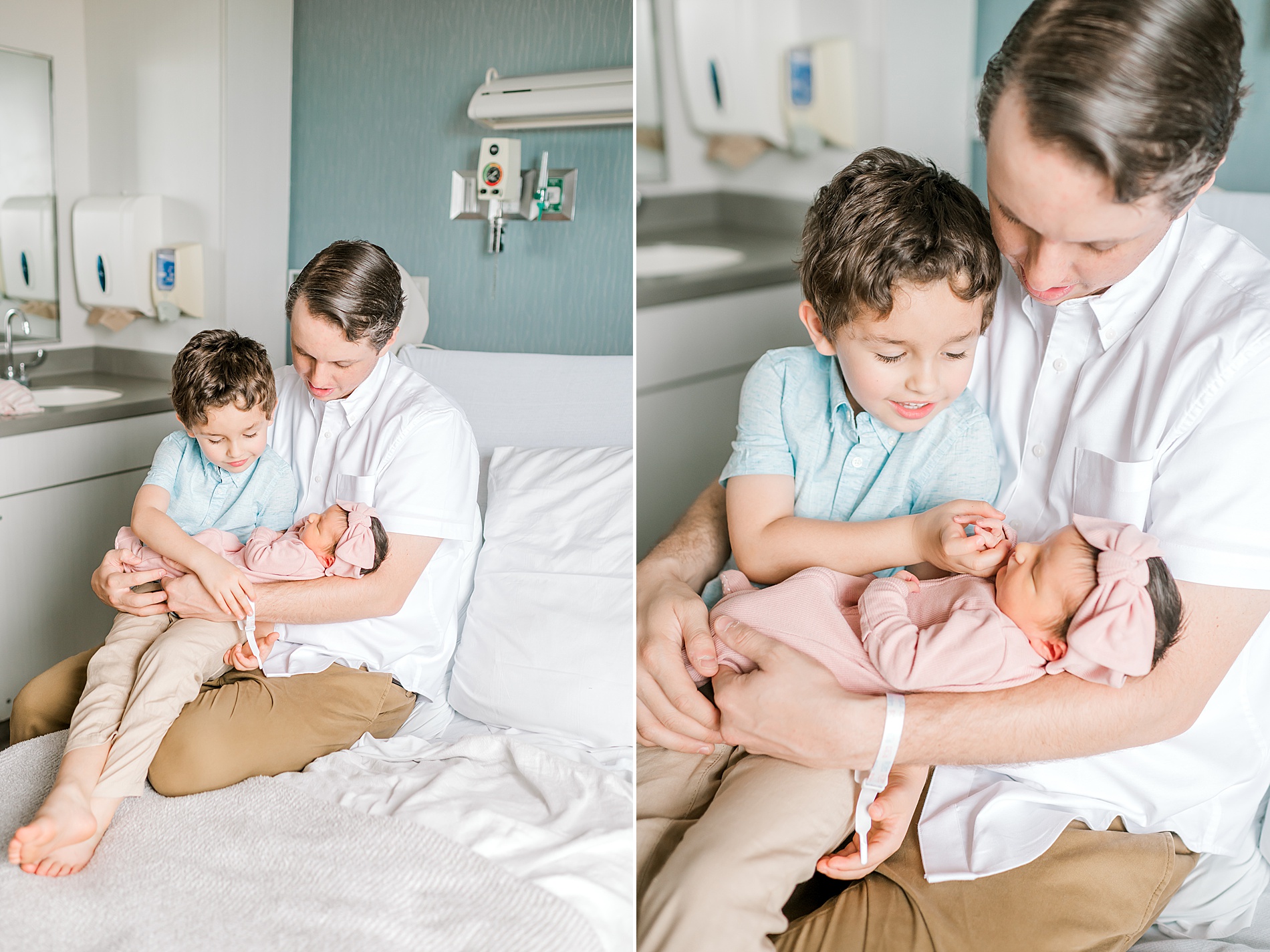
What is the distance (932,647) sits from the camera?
913 millimetres

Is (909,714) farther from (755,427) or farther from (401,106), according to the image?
(401,106)

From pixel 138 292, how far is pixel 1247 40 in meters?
2.38

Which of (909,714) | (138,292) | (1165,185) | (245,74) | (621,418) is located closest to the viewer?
(1165,185)

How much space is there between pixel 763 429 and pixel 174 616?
A: 3.39ft

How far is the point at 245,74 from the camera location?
2236 millimetres

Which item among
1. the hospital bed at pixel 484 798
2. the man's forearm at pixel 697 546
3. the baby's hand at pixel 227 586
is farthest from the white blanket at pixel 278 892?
the man's forearm at pixel 697 546

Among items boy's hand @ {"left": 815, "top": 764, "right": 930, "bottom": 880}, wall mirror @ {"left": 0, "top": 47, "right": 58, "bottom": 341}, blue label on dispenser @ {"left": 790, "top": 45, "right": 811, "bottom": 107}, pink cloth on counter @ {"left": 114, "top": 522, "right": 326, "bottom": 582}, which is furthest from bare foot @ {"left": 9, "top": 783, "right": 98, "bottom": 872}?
wall mirror @ {"left": 0, "top": 47, "right": 58, "bottom": 341}

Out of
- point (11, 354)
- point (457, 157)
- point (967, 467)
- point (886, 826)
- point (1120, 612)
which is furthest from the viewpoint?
point (11, 354)

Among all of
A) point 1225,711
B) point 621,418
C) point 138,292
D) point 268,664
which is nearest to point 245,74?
Answer: point 138,292

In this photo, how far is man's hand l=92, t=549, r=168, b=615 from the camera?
1.51 m

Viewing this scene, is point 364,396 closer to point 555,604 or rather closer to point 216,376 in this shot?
point 216,376

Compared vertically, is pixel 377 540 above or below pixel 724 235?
below

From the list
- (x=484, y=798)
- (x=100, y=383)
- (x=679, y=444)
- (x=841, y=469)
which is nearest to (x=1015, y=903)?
(x=841, y=469)

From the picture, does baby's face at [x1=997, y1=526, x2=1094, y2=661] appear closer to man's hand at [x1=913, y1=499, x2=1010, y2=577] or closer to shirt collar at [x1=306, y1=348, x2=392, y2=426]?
man's hand at [x1=913, y1=499, x2=1010, y2=577]
